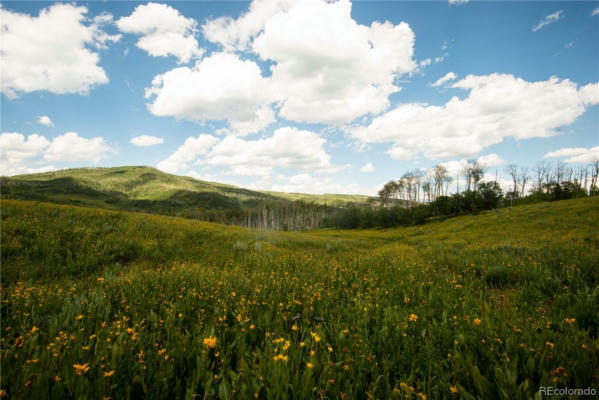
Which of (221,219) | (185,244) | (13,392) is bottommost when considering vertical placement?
(221,219)

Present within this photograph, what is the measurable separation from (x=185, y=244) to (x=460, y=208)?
79.8 meters

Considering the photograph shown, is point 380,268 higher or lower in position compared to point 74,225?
lower

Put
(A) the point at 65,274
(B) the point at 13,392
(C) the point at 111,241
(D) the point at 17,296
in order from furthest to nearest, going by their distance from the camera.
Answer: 1. (C) the point at 111,241
2. (A) the point at 65,274
3. (D) the point at 17,296
4. (B) the point at 13,392

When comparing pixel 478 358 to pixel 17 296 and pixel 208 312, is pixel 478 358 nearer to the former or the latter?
pixel 208 312

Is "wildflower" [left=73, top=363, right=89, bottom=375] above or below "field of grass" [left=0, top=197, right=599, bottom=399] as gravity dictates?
above

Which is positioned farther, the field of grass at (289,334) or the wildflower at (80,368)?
the field of grass at (289,334)

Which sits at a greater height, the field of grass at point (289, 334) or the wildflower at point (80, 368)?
the wildflower at point (80, 368)

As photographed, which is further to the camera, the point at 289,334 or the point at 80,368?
the point at 289,334

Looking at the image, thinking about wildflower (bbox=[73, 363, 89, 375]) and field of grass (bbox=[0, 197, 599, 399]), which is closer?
wildflower (bbox=[73, 363, 89, 375])

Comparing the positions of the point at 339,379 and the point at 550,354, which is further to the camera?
the point at 550,354

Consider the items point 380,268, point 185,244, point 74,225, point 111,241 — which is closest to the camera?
point 380,268

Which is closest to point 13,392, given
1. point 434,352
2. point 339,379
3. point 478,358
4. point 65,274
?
point 339,379

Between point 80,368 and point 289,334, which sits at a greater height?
point 80,368

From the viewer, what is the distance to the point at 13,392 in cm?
170
